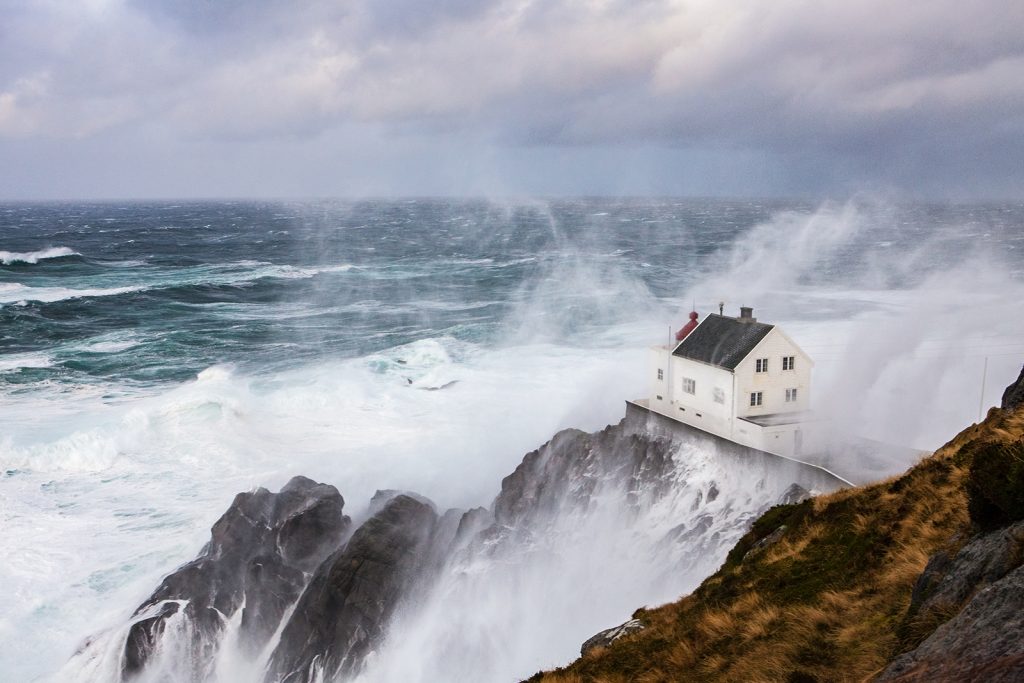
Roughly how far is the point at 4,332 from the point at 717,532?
56.6 m

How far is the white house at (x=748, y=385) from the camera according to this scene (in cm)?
2722

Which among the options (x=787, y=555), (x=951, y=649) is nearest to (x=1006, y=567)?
(x=951, y=649)

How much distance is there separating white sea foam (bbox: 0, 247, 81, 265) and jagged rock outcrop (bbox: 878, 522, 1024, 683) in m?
107

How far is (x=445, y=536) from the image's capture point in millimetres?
29281

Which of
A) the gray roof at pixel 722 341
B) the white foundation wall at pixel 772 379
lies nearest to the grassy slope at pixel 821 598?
the white foundation wall at pixel 772 379

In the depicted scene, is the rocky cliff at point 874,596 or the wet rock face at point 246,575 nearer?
the rocky cliff at point 874,596

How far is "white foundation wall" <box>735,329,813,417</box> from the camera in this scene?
27.7m

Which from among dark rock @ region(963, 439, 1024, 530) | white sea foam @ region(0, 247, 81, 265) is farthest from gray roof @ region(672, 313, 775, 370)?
white sea foam @ region(0, 247, 81, 265)

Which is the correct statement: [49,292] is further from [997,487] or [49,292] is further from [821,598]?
[997,487]

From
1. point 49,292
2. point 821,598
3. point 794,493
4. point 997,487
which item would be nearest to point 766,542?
point 821,598

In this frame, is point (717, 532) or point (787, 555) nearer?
point (787, 555)

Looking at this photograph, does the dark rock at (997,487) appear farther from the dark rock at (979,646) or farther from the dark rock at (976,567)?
the dark rock at (979,646)

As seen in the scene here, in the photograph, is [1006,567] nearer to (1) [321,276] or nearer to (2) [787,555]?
(2) [787,555]

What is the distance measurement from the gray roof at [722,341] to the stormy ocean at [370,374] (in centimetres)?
401
